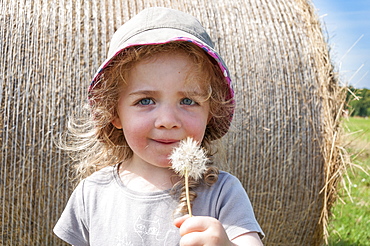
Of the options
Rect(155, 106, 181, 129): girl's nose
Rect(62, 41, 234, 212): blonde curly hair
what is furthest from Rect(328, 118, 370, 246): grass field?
Rect(155, 106, 181, 129): girl's nose

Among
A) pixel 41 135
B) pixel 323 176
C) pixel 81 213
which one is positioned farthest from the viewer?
pixel 323 176

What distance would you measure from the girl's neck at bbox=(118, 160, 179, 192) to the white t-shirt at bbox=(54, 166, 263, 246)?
0.07 ft

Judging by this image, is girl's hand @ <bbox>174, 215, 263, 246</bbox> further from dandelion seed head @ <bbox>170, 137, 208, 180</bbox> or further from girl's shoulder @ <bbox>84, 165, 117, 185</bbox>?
girl's shoulder @ <bbox>84, 165, 117, 185</bbox>

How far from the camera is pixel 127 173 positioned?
1.51m

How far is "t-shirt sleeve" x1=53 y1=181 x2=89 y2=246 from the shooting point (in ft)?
4.92

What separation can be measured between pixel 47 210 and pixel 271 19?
4.68 ft

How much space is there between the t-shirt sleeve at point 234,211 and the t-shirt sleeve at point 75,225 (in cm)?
43

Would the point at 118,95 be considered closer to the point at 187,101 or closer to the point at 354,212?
the point at 187,101

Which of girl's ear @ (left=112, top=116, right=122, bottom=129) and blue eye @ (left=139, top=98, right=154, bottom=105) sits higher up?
blue eye @ (left=139, top=98, right=154, bottom=105)

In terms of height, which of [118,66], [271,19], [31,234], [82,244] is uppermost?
[271,19]

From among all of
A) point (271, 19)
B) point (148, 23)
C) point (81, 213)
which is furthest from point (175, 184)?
point (271, 19)

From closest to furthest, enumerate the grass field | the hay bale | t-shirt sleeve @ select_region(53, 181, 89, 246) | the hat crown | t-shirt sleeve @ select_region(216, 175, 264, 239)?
t-shirt sleeve @ select_region(216, 175, 264, 239) → the hat crown → t-shirt sleeve @ select_region(53, 181, 89, 246) → the hay bale → the grass field

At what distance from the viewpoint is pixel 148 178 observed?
1.45 m

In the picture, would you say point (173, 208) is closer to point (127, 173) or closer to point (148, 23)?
point (127, 173)
